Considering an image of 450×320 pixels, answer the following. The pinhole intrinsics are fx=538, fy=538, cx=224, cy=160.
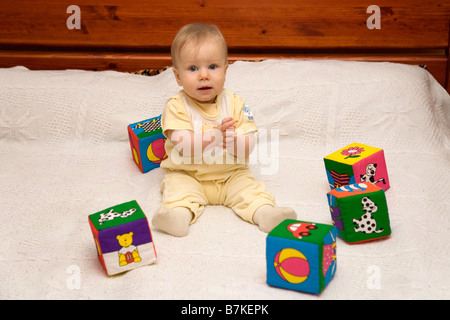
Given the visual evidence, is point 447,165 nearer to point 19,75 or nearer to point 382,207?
point 382,207

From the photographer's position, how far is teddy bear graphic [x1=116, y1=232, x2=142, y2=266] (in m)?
1.09

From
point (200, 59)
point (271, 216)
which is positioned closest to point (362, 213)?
point (271, 216)

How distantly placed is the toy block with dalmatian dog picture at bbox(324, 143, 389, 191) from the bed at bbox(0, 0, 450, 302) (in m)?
0.06

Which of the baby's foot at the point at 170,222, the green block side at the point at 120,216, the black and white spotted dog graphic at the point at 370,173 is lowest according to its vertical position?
the baby's foot at the point at 170,222

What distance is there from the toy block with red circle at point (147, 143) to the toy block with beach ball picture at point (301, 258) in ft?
2.09

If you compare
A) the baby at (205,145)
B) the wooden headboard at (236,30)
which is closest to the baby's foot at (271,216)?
the baby at (205,145)

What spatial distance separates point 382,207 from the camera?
117 centimetres

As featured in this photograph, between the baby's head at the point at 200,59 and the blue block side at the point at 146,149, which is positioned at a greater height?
the baby's head at the point at 200,59

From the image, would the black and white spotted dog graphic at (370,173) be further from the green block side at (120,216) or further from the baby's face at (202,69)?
the green block side at (120,216)

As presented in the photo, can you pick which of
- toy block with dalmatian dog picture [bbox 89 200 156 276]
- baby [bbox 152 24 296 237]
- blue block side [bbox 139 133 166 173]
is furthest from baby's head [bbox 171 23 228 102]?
toy block with dalmatian dog picture [bbox 89 200 156 276]

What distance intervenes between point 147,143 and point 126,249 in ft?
1.72

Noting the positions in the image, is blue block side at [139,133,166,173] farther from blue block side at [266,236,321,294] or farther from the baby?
blue block side at [266,236,321,294]

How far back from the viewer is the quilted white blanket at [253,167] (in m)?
1.06
